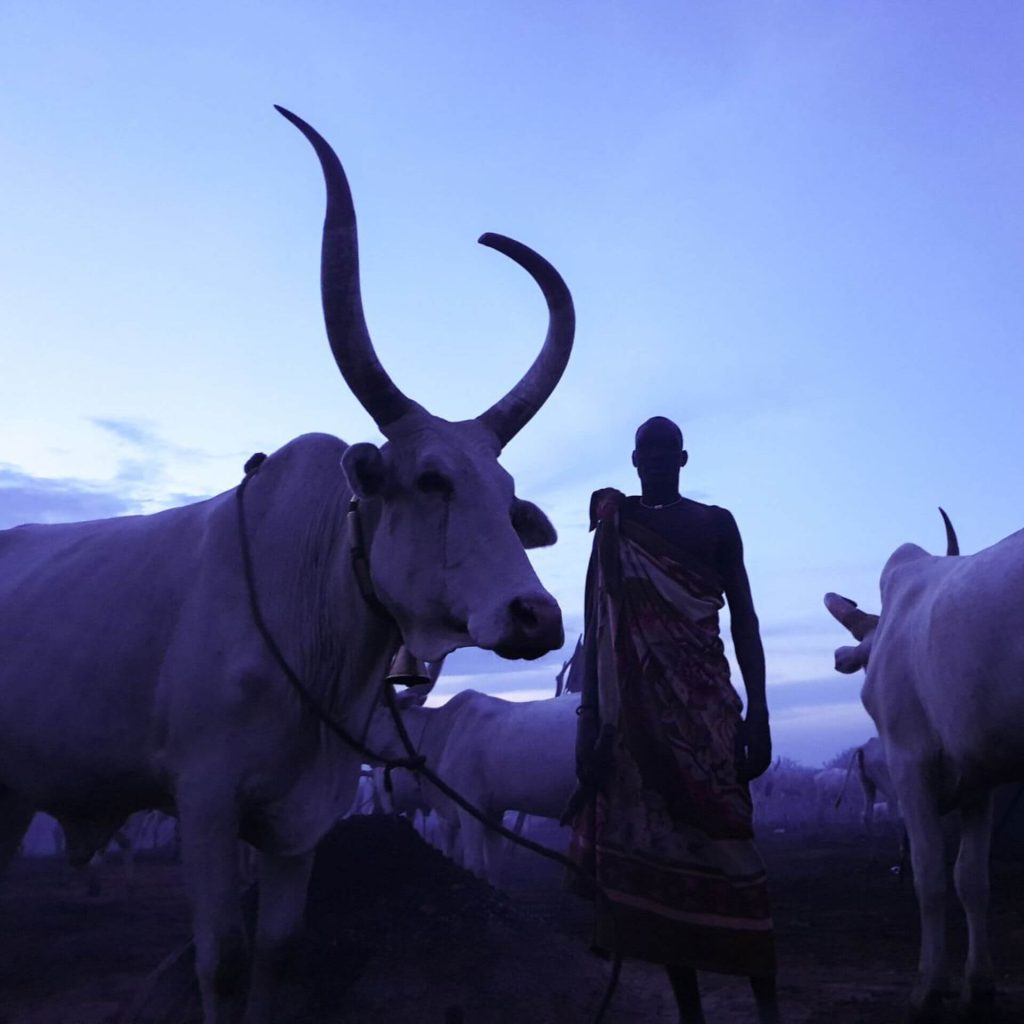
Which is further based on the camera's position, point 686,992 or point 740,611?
point 740,611

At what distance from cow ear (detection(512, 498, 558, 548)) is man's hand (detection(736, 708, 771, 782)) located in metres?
0.94

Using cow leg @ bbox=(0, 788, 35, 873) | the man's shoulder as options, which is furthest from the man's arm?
cow leg @ bbox=(0, 788, 35, 873)

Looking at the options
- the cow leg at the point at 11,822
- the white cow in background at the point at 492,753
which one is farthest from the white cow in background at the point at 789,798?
the cow leg at the point at 11,822

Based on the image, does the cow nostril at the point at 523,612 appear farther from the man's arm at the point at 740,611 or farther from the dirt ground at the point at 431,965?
the dirt ground at the point at 431,965

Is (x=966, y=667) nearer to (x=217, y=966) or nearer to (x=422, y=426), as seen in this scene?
(x=422, y=426)

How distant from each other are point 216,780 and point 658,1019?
3.42 m

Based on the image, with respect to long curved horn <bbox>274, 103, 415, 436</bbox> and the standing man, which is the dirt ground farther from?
long curved horn <bbox>274, 103, 415, 436</bbox>

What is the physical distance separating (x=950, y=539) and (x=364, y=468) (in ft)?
18.1

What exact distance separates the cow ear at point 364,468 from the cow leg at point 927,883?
335 cm

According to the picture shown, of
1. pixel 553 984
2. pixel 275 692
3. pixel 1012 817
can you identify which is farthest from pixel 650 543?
pixel 1012 817

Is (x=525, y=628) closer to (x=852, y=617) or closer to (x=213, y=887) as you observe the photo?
(x=213, y=887)

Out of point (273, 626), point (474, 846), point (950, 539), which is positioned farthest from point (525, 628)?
point (474, 846)

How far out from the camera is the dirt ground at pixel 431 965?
5125 millimetres

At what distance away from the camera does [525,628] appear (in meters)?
2.60
